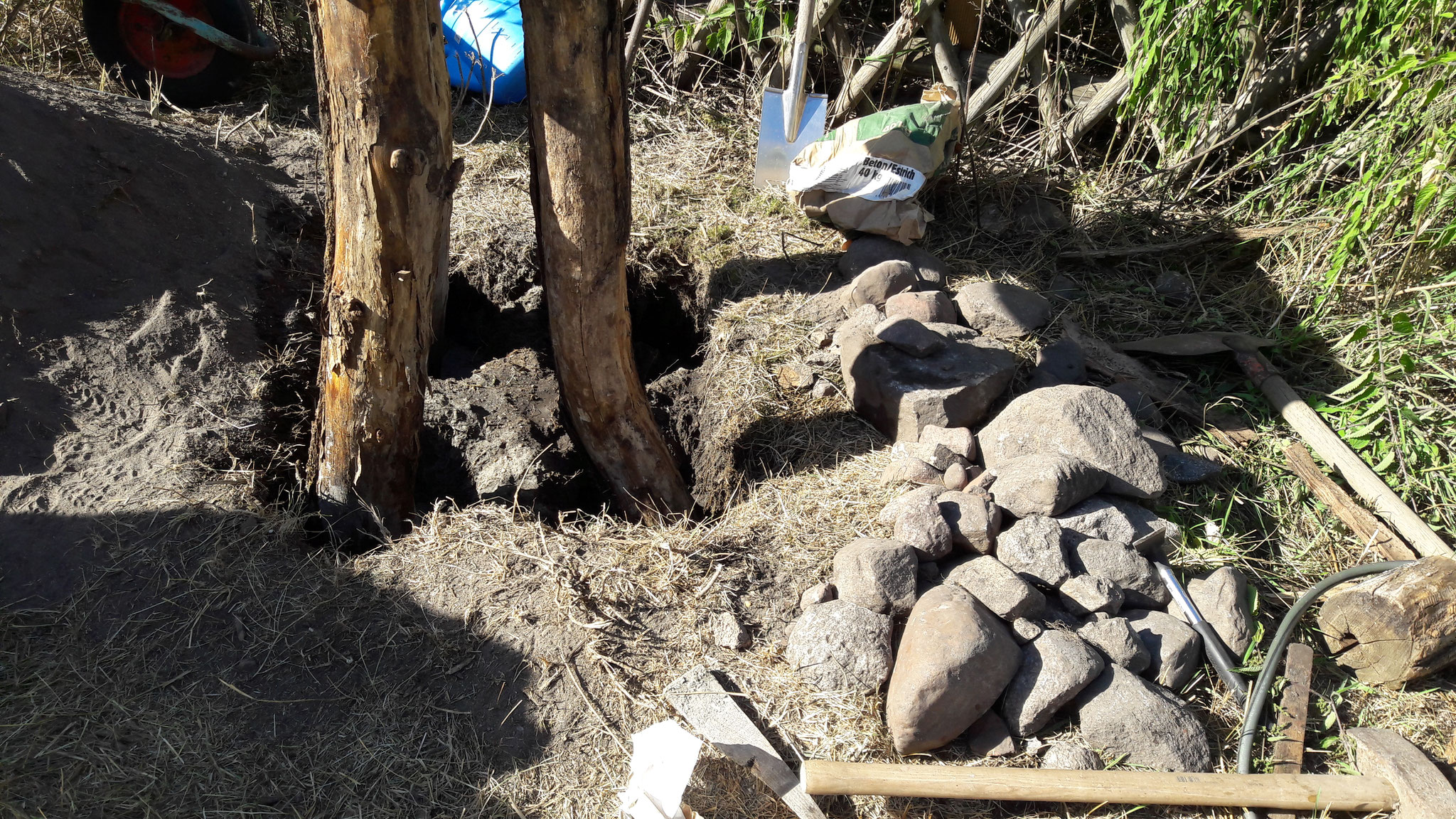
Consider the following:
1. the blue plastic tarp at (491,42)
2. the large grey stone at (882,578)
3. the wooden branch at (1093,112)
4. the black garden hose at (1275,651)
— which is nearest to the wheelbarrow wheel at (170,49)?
the blue plastic tarp at (491,42)

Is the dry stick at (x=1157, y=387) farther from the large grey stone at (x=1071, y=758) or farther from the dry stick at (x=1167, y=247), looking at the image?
the large grey stone at (x=1071, y=758)

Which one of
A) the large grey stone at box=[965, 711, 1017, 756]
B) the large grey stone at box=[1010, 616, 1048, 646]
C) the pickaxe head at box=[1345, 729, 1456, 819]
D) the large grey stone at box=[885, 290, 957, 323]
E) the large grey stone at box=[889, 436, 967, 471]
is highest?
the large grey stone at box=[885, 290, 957, 323]

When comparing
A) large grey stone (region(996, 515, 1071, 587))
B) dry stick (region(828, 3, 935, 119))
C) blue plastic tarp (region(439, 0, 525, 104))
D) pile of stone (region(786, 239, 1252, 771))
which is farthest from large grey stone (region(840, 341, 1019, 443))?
blue plastic tarp (region(439, 0, 525, 104))

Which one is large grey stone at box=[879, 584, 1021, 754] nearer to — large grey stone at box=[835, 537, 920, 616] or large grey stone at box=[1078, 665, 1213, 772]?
large grey stone at box=[835, 537, 920, 616]

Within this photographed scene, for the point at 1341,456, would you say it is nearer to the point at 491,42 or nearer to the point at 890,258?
the point at 890,258

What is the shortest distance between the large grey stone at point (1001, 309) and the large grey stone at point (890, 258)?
16cm

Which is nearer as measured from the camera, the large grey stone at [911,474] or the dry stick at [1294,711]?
the dry stick at [1294,711]

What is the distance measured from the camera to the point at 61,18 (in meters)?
4.39

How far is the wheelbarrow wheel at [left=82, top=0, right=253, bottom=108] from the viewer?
409 centimetres

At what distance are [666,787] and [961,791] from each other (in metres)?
0.67

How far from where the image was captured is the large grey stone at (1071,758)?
208 cm

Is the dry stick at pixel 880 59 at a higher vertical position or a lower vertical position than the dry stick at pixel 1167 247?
higher

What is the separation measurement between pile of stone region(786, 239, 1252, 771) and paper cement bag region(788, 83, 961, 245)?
A: 79 cm

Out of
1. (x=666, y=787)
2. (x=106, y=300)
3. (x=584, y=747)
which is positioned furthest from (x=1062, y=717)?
(x=106, y=300)
